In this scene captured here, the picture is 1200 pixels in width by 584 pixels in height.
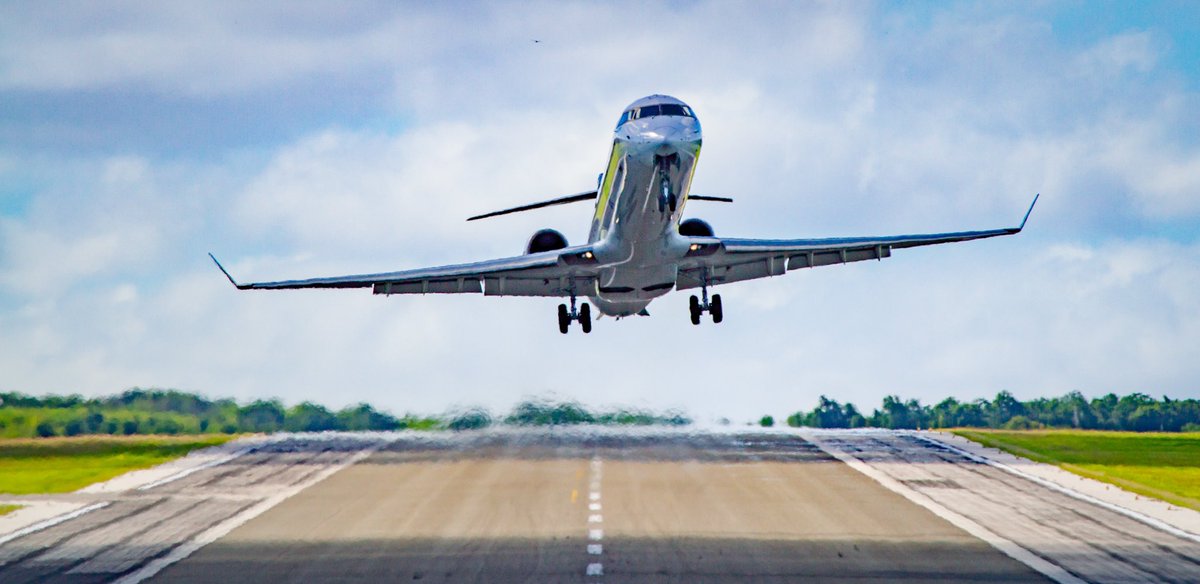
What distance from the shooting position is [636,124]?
3709 cm

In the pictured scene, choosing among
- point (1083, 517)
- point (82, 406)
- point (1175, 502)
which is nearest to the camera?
point (1083, 517)

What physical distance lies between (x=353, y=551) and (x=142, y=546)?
215 inches

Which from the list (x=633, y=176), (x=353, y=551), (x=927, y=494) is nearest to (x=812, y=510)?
(x=927, y=494)

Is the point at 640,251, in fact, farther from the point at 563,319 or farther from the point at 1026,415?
the point at 1026,415

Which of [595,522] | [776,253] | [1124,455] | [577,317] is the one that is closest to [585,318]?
[577,317]

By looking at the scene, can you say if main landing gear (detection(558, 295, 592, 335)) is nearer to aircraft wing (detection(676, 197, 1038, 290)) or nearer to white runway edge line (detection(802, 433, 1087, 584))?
aircraft wing (detection(676, 197, 1038, 290))

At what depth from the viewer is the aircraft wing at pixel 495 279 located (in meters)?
42.5

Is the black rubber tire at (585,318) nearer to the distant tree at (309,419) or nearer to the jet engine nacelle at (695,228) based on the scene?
the jet engine nacelle at (695,228)

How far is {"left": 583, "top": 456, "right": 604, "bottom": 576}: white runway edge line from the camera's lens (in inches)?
1067

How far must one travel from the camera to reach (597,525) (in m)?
33.3

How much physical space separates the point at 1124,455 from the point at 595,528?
1205 inches

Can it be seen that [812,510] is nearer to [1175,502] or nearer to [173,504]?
[1175,502]

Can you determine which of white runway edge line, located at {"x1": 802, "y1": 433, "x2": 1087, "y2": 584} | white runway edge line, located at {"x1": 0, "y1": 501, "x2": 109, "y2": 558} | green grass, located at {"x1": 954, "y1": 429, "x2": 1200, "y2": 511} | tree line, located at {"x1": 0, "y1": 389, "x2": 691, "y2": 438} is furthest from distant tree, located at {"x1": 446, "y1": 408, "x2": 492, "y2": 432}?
green grass, located at {"x1": 954, "y1": 429, "x2": 1200, "y2": 511}

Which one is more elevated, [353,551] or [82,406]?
[82,406]
